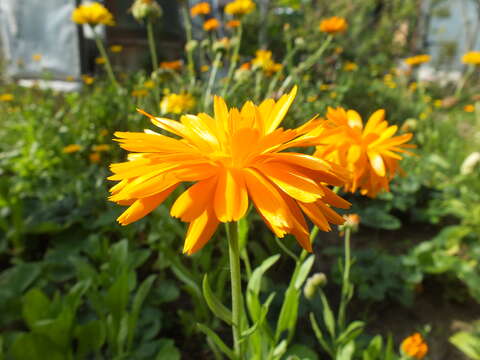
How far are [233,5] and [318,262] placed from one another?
1352 mm

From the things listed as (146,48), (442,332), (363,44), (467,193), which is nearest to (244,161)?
(442,332)

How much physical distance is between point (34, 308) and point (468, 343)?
58.1 inches

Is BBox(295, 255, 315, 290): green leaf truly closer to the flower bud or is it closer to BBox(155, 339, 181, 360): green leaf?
BBox(155, 339, 181, 360): green leaf

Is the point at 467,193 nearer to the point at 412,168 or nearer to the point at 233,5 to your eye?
the point at 412,168

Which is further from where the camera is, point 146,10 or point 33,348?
point 146,10

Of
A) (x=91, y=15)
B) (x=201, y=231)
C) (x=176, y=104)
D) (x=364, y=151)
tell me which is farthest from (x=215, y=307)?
(x=91, y=15)


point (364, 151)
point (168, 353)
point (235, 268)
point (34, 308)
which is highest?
point (364, 151)

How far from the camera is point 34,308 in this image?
3.36 feet

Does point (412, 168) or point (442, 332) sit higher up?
point (412, 168)

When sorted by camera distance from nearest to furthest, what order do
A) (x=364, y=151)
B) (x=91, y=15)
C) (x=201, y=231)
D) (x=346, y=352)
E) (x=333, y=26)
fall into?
(x=201, y=231) → (x=364, y=151) → (x=346, y=352) → (x=91, y=15) → (x=333, y=26)

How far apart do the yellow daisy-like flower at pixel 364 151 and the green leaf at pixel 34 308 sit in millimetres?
884

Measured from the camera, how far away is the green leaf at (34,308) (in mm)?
1019

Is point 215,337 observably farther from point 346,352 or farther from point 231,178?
point 346,352

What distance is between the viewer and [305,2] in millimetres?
6609
